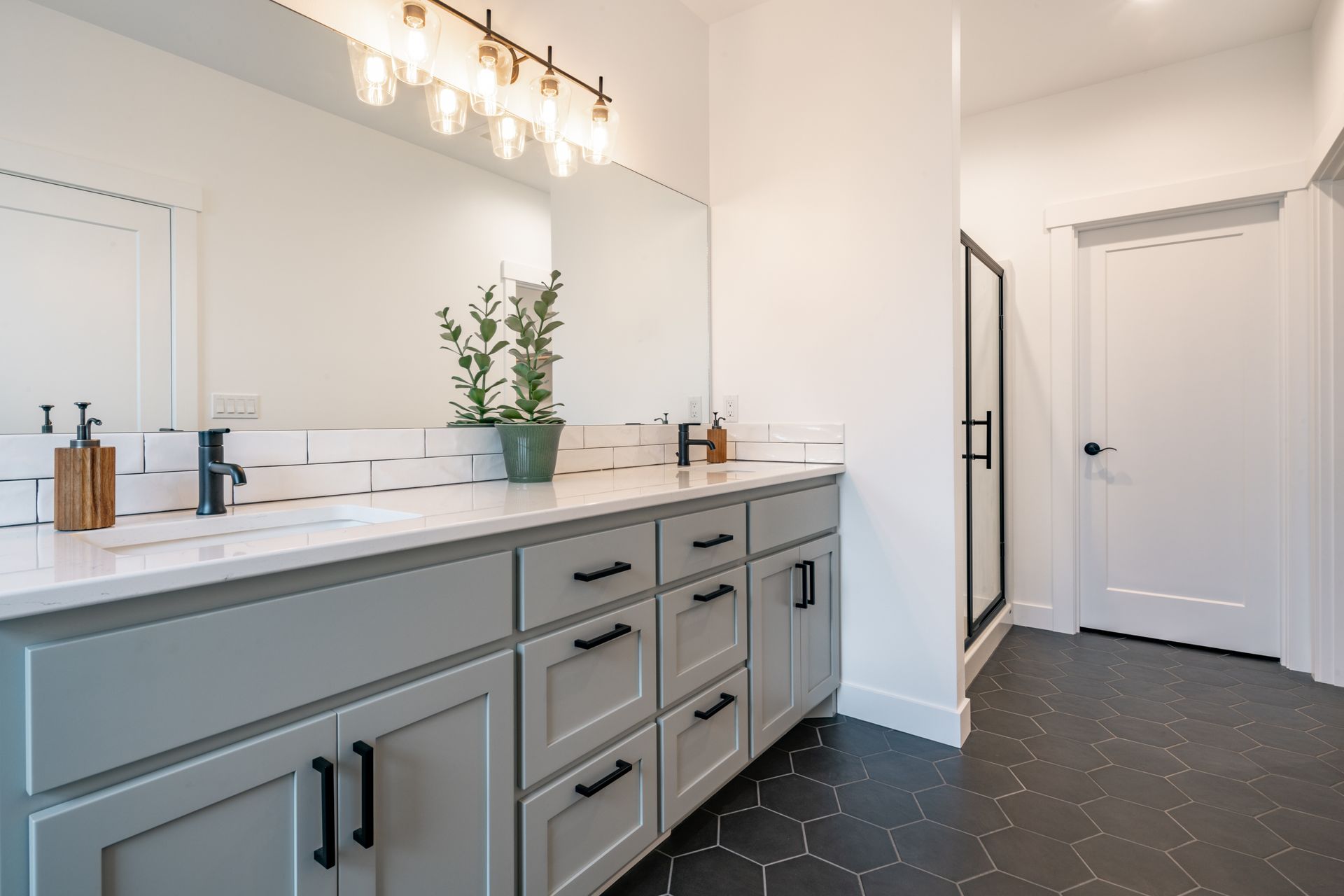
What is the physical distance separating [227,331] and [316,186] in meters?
0.39

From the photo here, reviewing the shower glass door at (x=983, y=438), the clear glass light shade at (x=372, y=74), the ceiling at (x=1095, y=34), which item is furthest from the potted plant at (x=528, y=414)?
the ceiling at (x=1095, y=34)

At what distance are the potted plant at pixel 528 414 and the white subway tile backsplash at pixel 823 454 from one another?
1.00 m

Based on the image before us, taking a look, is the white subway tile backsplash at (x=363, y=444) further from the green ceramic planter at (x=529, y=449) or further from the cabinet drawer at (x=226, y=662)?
the cabinet drawer at (x=226, y=662)

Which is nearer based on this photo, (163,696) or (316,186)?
(163,696)

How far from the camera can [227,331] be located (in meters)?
1.30

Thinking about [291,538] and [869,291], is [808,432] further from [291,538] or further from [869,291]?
[291,538]

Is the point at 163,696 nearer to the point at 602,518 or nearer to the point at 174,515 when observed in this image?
the point at 174,515

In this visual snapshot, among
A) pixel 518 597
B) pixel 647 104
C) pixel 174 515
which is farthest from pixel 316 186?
pixel 647 104

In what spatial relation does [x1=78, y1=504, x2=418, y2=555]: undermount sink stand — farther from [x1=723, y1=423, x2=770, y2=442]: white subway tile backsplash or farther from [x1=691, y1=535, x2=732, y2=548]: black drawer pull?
[x1=723, y1=423, x2=770, y2=442]: white subway tile backsplash

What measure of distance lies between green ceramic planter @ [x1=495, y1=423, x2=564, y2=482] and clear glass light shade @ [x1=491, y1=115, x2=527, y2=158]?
2.66 feet

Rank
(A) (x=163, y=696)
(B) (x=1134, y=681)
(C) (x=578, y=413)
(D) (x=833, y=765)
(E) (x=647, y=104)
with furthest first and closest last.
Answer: (B) (x=1134, y=681) < (E) (x=647, y=104) < (C) (x=578, y=413) < (D) (x=833, y=765) < (A) (x=163, y=696)

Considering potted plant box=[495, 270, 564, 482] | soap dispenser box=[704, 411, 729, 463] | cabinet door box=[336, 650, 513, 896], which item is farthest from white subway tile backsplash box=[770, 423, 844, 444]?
cabinet door box=[336, 650, 513, 896]

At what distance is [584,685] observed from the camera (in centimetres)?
126

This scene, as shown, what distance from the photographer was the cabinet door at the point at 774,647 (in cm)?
181
